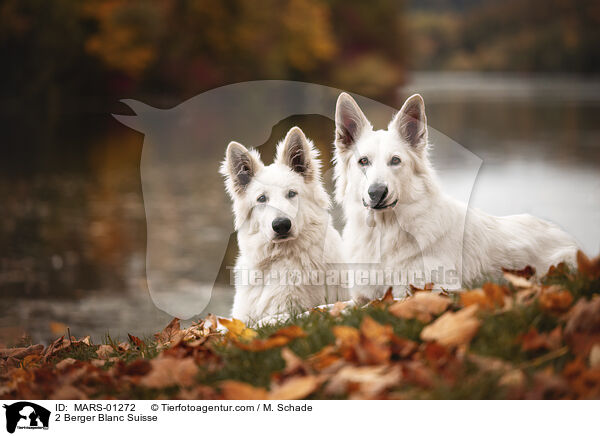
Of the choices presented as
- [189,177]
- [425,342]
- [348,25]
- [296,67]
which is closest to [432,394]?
[425,342]

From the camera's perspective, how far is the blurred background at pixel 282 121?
589 cm

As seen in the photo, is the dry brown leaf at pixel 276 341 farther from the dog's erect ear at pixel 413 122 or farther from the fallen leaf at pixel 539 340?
the dog's erect ear at pixel 413 122

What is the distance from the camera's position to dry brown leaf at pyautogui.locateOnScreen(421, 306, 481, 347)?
8.89 feet

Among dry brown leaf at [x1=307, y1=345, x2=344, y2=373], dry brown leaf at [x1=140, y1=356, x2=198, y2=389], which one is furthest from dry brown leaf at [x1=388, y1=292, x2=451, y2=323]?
dry brown leaf at [x1=140, y1=356, x2=198, y2=389]

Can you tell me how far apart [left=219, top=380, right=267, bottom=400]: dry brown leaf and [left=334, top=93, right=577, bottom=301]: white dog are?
133 cm

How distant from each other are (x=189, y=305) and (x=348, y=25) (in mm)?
5365

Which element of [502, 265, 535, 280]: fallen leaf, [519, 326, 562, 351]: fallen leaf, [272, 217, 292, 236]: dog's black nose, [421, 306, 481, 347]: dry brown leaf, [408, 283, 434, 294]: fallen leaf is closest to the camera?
[519, 326, 562, 351]: fallen leaf

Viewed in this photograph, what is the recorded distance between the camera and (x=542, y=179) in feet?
19.2

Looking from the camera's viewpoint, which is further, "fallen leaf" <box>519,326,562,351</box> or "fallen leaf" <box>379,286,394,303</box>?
"fallen leaf" <box>379,286,394,303</box>

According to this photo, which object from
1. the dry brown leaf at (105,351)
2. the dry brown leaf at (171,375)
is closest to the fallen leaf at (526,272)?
the dry brown leaf at (171,375)

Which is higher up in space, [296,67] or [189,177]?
[296,67]

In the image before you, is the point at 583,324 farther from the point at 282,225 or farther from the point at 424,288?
the point at 282,225

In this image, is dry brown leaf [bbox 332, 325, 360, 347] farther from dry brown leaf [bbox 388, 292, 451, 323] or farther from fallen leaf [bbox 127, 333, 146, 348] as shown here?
fallen leaf [bbox 127, 333, 146, 348]

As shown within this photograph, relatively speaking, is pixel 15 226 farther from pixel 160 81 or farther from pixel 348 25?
pixel 348 25
